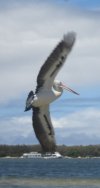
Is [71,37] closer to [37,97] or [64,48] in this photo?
[64,48]

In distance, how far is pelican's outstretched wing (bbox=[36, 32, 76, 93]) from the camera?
23992 mm

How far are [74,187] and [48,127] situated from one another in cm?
3058

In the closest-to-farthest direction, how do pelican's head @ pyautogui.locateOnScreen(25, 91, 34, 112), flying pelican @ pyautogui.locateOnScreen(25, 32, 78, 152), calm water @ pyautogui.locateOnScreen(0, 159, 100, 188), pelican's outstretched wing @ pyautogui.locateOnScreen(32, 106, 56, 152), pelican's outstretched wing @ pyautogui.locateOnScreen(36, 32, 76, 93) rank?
pelican's head @ pyautogui.locateOnScreen(25, 91, 34, 112) < flying pelican @ pyautogui.locateOnScreen(25, 32, 78, 152) < pelican's outstretched wing @ pyautogui.locateOnScreen(36, 32, 76, 93) < pelican's outstretched wing @ pyautogui.locateOnScreen(32, 106, 56, 152) < calm water @ pyautogui.locateOnScreen(0, 159, 100, 188)

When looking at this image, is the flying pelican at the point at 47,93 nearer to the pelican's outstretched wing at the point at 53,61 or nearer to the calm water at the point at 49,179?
the pelican's outstretched wing at the point at 53,61

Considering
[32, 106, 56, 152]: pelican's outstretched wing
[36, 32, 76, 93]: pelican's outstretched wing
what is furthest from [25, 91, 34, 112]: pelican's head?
[32, 106, 56, 152]: pelican's outstretched wing

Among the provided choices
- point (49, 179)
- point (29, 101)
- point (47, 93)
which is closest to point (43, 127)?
point (47, 93)

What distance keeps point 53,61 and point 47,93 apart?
3.76 feet

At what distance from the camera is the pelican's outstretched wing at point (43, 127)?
24094 millimetres

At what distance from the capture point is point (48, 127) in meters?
25.3

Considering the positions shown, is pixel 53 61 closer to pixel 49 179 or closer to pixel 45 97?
pixel 45 97

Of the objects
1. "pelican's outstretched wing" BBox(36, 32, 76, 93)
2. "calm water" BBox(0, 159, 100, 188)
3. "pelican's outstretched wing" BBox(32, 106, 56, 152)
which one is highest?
"calm water" BBox(0, 159, 100, 188)

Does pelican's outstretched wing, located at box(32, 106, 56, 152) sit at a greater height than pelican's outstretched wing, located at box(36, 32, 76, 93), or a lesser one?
lesser

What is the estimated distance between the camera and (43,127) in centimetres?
2508

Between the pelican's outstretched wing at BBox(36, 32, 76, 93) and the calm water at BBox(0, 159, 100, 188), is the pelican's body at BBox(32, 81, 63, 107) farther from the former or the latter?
the calm water at BBox(0, 159, 100, 188)
